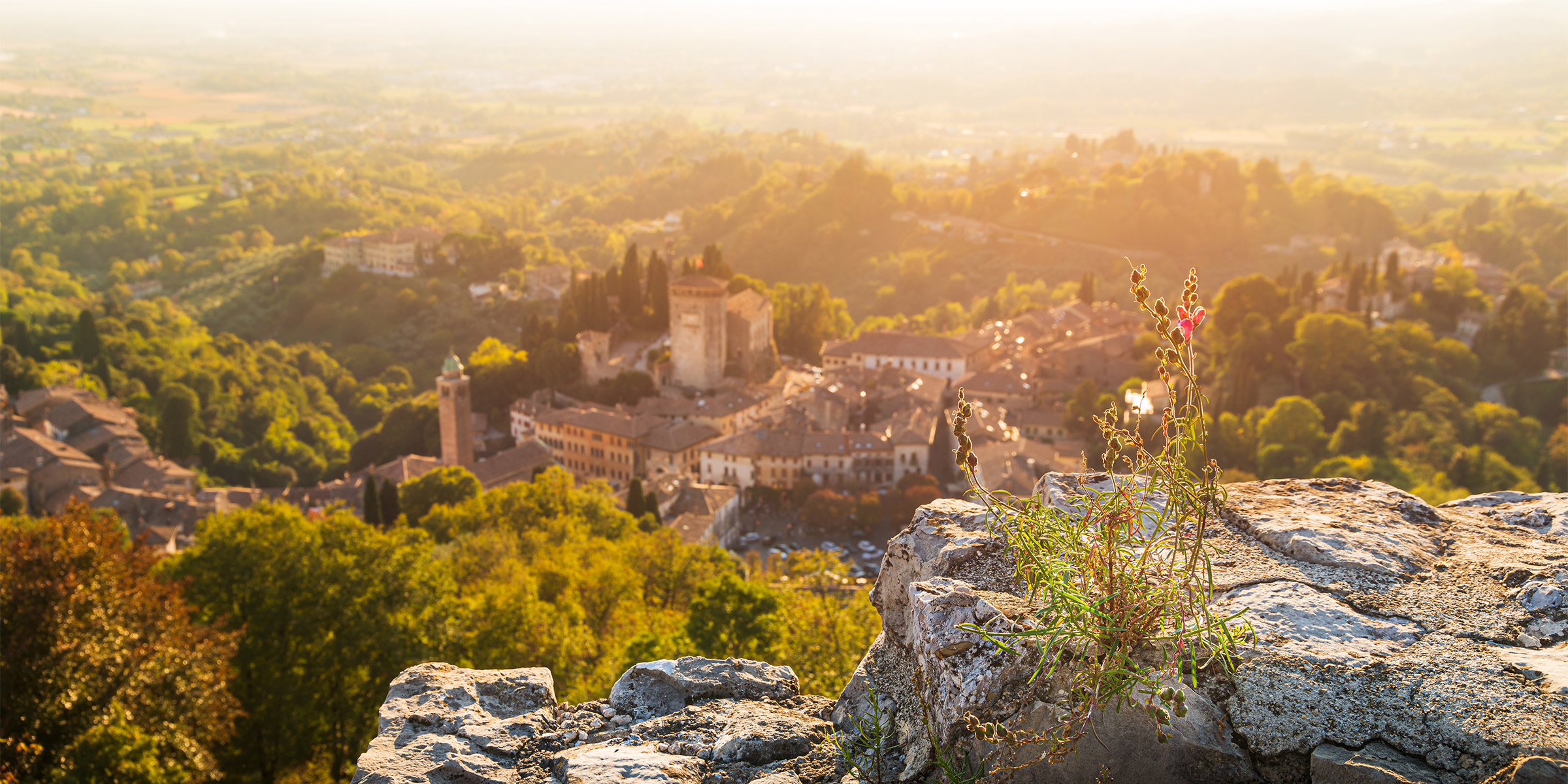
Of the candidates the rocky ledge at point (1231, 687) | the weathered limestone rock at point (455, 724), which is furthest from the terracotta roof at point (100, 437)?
the rocky ledge at point (1231, 687)

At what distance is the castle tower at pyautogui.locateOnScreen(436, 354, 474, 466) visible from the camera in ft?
132

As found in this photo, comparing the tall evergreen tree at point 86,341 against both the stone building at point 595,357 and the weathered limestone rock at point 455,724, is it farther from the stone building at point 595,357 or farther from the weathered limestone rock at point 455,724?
the weathered limestone rock at point 455,724

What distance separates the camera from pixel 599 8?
652 ft

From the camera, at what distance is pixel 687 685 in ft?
14.4

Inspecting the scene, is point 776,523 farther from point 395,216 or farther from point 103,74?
point 395,216

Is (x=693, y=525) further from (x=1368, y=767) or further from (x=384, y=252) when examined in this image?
(x=384, y=252)

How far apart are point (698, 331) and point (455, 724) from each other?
1636 inches

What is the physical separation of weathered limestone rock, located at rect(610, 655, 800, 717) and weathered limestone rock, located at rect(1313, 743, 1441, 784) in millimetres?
2129

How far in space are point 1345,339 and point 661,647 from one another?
128 ft

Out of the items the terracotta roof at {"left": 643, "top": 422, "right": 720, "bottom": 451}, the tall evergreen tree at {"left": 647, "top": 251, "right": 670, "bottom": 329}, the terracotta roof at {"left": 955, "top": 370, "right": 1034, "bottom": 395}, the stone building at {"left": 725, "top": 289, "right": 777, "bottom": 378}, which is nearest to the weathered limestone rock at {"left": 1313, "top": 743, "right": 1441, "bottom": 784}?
the terracotta roof at {"left": 643, "top": 422, "right": 720, "bottom": 451}

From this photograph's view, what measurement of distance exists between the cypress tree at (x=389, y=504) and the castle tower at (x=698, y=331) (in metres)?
17.0

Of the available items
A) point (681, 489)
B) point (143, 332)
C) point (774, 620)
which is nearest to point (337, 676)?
point (774, 620)

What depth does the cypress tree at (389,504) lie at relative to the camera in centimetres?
3097

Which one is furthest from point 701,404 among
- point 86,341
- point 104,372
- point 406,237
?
point 406,237
